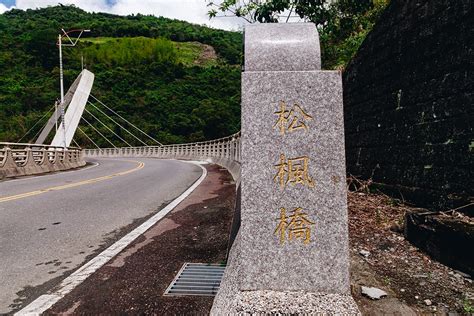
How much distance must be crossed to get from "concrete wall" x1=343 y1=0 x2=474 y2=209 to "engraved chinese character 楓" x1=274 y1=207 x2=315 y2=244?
2469 millimetres

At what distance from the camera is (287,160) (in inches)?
90.4

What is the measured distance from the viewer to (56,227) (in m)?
4.65

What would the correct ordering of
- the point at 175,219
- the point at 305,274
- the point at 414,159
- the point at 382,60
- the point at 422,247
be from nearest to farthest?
1. the point at 305,274
2. the point at 422,247
3. the point at 414,159
4. the point at 175,219
5. the point at 382,60

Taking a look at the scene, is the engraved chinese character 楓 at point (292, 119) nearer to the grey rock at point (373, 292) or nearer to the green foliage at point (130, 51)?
the grey rock at point (373, 292)

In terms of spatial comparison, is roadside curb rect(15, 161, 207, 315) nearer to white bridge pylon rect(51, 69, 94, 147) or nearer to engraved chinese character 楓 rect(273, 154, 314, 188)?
engraved chinese character 楓 rect(273, 154, 314, 188)

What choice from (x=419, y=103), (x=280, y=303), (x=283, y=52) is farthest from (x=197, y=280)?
(x=419, y=103)

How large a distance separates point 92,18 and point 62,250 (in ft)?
336

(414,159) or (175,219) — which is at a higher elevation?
(414,159)

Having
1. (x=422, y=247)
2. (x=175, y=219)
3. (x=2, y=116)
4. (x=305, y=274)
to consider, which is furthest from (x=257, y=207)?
(x=2, y=116)

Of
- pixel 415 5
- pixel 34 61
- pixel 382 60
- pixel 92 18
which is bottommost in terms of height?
pixel 382 60

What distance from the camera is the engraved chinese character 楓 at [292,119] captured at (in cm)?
231

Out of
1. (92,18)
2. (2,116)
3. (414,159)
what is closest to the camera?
(414,159)

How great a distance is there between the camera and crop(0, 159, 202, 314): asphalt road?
9.84 feet

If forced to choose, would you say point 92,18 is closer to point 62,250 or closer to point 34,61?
point 34,61
